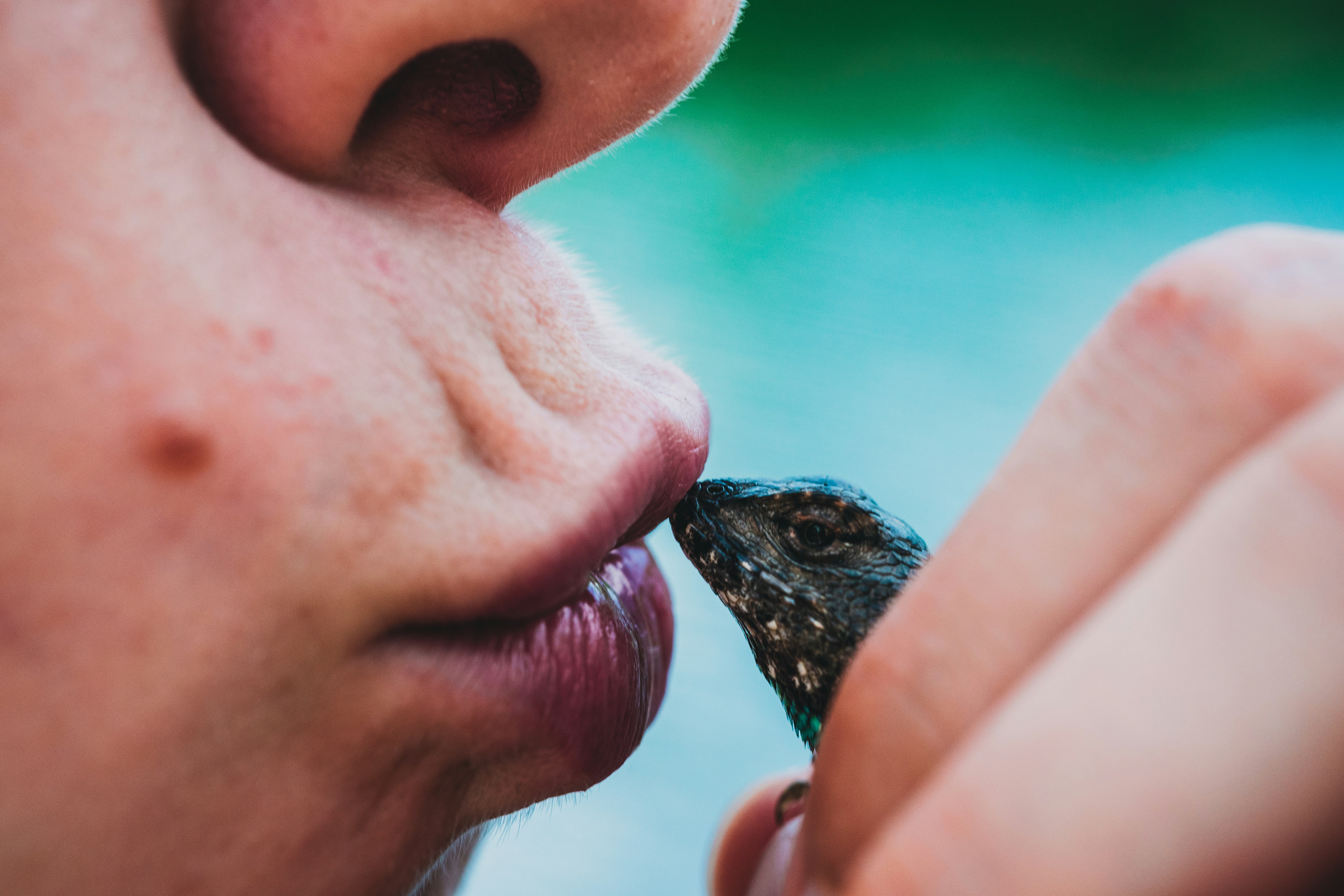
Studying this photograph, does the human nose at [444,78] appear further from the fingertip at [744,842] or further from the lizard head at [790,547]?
the fingertip at [744,842]

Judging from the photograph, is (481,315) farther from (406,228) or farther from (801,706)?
(801,706)

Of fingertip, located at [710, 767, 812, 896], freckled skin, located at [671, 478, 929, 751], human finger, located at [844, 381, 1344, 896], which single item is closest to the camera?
human finger, located at [844, 381, 1344, 896]

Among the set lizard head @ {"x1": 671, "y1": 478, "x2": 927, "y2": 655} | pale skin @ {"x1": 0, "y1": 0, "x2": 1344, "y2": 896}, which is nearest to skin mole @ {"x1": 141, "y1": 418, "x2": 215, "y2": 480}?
pale skin @ {"x1": 0, "y1": 0, "x2": 1344, "y2": 896}

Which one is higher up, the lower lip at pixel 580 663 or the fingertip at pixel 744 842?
the lower lip at pixel 580 663

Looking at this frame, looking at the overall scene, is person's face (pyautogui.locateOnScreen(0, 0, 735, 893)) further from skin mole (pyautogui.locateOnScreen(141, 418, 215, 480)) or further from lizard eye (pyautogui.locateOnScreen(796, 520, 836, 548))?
lizard eye (pyautogui.locateOnScreen(796, 520, 836, 548))

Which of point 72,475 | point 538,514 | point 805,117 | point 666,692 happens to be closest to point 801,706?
point 666,692

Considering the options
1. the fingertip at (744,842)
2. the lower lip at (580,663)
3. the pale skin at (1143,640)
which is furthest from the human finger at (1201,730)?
the fingertip at (744,842)
